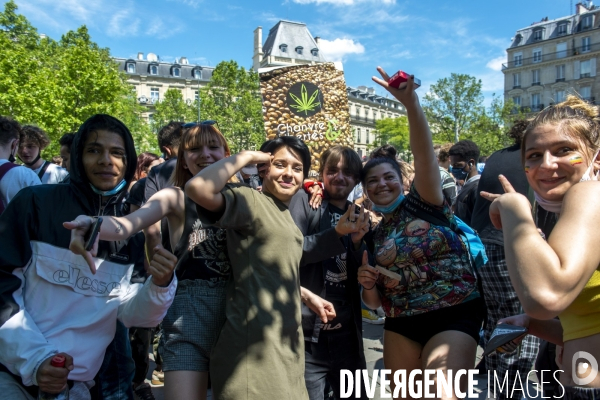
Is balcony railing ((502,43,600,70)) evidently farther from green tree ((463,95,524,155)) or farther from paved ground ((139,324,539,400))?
paved ground ((139,324,539,400))

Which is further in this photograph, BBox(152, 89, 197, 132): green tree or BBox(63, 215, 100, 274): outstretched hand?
BBox(152, 89, 197, 132): green tree

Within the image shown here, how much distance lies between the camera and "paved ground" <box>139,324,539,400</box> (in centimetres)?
387

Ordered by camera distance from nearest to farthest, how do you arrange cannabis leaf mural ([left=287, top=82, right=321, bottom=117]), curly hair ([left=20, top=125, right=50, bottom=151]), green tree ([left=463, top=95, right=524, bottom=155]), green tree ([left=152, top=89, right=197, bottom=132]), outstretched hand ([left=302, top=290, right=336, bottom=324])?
outstretched hand ([left=302, top=290, right=336, bottom=324]) < cannabis leaf mural ([left=287, top=82, right=321, bottom=117]) < curly hair ([left=20, top=125, right=50, bottom=151]) < green tree ([left=463, top=95, right=524, bottom=155]) < green tree ([left=152, top=89, right=197, bottom=132])

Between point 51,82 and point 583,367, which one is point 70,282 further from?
point 51,82

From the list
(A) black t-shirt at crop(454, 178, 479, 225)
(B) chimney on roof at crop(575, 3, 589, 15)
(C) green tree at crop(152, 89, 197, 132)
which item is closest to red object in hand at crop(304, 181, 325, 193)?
(A) black t-shirt at crop(454, 178, 479, 225)

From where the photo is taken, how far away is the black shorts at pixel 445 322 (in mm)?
2338

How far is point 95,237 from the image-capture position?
160 cm

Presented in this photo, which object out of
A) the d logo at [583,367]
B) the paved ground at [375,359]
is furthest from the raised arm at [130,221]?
the paved ground at [375,359]

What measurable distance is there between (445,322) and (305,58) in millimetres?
70763

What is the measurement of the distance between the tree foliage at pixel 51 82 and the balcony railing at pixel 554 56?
52.6 metres

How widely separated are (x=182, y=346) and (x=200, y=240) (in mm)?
522

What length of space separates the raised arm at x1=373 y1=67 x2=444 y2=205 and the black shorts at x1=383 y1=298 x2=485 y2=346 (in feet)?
2.08

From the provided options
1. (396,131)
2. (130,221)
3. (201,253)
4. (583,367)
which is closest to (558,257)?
(583,367)

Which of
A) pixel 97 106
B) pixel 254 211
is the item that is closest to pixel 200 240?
pixel 254 211
